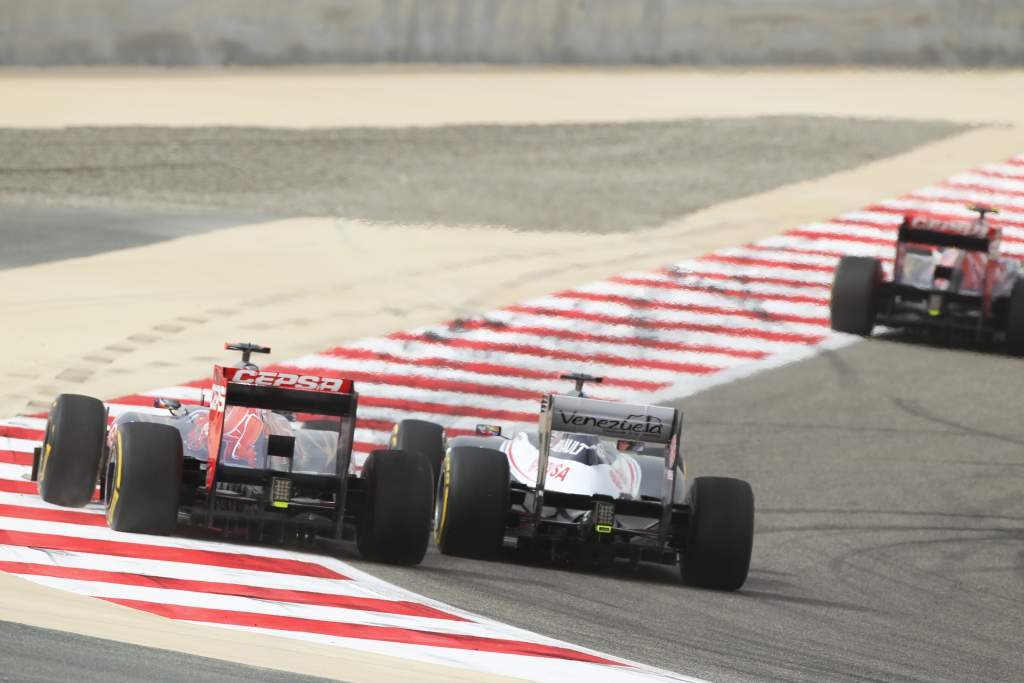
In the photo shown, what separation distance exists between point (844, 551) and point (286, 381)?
16.4 feet

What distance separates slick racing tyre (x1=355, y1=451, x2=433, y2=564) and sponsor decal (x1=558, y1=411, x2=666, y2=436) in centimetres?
140

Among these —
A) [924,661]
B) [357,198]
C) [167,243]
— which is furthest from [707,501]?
[357,198]

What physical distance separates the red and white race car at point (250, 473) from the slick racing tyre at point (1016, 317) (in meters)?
11.3

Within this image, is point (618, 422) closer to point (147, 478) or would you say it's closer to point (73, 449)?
point (147, 478)

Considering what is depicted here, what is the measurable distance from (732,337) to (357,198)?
8.19 m

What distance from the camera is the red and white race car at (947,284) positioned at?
22.5 m

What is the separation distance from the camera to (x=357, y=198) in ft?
96.3

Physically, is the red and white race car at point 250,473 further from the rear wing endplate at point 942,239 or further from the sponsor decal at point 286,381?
the rear wing endplate at point 942,239

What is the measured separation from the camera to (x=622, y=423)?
14.0 m

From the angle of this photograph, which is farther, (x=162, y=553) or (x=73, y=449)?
(x=73, y=449)

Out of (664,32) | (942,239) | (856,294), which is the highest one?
(664,32)

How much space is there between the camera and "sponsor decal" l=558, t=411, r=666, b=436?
1395 centimetres

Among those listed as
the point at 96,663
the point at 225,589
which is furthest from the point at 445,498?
the point at 96,663

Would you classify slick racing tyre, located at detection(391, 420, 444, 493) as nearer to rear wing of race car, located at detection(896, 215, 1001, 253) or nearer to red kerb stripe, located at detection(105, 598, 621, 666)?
red kerb stripe, located at detection(105, 598, 621, 666)
